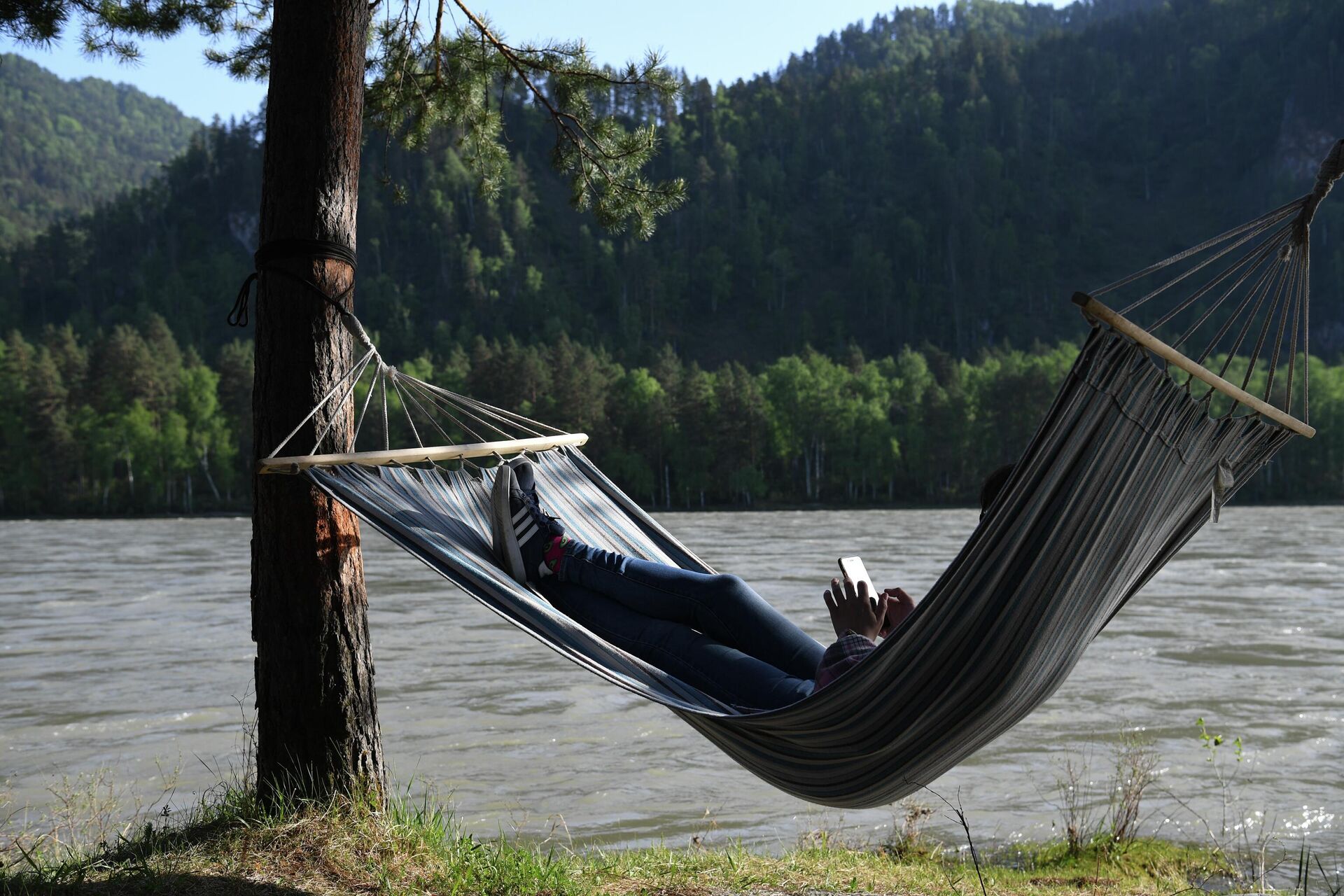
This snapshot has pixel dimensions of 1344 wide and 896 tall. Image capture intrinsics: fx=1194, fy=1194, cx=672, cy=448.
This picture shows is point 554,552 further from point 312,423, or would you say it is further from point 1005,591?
point 1005,591

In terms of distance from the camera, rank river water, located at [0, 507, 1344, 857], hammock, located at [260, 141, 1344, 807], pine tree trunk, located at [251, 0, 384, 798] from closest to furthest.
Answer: hammock, located at [260, 141, 1344, 807]
pine tree trunk, located at [251, 0, 384, 798]
river water, located at [0, 507, 1344, 857]

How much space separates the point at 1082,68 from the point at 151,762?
110 metres

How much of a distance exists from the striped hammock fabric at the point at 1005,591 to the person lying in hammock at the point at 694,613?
95 mm

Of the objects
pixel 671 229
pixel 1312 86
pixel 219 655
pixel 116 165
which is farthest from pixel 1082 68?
pixel 219 655

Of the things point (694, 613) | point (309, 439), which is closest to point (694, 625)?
point (694, 613)

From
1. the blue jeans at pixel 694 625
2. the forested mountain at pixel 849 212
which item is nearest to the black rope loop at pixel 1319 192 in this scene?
the blue jeans at pixel 694 625

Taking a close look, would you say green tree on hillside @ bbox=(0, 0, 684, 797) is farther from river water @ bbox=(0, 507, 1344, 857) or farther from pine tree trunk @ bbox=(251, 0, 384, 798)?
river water @ bbox=(0, 507, 1344, 857)

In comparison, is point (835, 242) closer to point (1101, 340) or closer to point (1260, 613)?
point (1260, 613)

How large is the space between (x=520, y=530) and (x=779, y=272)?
3302 inches

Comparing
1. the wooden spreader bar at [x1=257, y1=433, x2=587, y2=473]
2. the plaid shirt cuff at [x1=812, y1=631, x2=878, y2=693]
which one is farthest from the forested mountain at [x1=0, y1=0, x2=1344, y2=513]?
the plaid shirt cuff at [x1=812, y1=631, x2=878, y2=693]

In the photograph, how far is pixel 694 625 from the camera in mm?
2654

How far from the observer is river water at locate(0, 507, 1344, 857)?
4.86 metres

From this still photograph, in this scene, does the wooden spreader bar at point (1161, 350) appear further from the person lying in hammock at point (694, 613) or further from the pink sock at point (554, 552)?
the pink sock at point (554, 552)

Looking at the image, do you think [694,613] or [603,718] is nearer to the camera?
[694,613]
